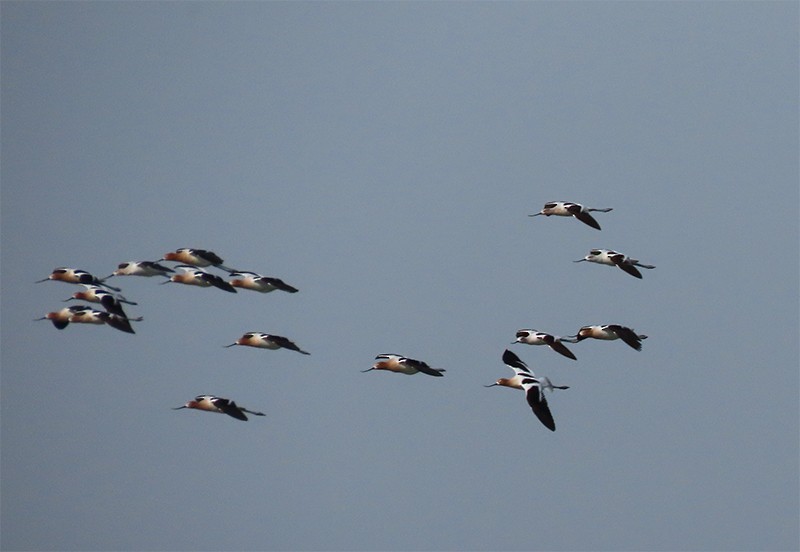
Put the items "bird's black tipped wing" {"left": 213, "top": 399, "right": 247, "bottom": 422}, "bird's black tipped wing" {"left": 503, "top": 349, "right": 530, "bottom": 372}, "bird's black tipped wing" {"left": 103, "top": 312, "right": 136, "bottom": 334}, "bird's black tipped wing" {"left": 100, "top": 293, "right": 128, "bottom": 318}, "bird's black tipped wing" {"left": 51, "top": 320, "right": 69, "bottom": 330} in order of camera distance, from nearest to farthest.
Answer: "bird's black tipped wing" {"left": 103, "top": 312, "right": 136, "bottom": 334} < "bird's black tipped wing" {"left": 100, "top": 293, "right": 128, "bottom": 318} < "bird's black tipped wing" {"left": 213, "top": 399, "right": 247, "bottom": 422} < "bird's black tipped wing" {"left": 51, "top": 320, "right": 69, "bottom": 330} < "bird's black tipped wing" {"left": 503, "top": 349, "right": 530, "bottom": 372}

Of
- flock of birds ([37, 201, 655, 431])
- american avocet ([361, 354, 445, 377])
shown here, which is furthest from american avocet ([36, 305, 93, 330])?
american avocet ([361, 354, 445, 377])

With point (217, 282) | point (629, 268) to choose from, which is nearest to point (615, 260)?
point (629, 268)

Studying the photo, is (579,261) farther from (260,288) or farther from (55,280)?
(55,280)

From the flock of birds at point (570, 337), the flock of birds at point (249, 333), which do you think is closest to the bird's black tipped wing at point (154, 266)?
the flock of birds at point (249, 333)

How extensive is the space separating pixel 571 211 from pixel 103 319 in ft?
66.3

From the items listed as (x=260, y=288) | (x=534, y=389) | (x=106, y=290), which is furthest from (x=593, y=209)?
(x=106, y=290)

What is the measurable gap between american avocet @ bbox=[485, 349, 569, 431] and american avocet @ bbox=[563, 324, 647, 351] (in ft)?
10.3

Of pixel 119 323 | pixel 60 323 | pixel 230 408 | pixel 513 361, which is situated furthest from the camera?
pixel 513 361

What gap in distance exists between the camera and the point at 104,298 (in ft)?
253

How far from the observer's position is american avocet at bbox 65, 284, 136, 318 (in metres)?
75.9

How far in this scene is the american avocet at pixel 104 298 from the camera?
75.9 m

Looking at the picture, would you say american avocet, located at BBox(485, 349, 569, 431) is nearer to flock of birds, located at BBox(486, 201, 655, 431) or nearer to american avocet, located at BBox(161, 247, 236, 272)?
flock of birds, located at BBox(486, 201, 655, 431)

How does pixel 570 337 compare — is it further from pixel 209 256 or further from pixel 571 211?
pixel 209 256

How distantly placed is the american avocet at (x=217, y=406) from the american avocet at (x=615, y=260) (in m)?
15.9
